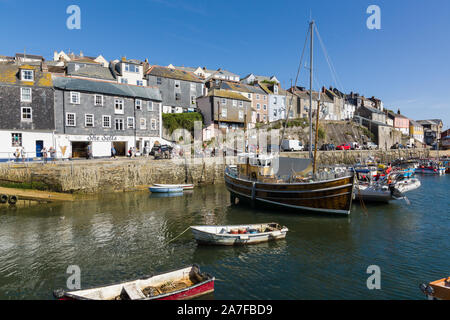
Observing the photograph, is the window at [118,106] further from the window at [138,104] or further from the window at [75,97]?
the window at [75,97]

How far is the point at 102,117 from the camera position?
127ft

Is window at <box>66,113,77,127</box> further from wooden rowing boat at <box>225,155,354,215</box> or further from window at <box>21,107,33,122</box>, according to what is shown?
wooden rowing boat at <box>225,155,354,215</box>

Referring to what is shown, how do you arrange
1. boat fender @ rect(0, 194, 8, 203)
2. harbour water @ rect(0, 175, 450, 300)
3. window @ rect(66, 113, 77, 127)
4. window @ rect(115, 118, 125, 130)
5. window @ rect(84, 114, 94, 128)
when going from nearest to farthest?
harbour water @ rect(0, 175, 450, 300)
boat fender @ rect(0, 194, 8, 203)
window @ rect(66, 113, 77, 127)
window @ rect(84, 114, 94, 128)
window @ rect(115, 118, 125, 130)

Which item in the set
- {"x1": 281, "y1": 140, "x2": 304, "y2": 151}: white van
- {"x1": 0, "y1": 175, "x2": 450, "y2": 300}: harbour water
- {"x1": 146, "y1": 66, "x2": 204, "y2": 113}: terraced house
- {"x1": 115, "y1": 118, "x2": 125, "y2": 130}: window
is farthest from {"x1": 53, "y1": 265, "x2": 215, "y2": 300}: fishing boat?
{"x1": 146, "y1": 66, "x2": 204, "y2": 113}: terraced house

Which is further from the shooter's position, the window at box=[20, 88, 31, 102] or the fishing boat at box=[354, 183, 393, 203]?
the window at box=[20, 88, 31, 102]

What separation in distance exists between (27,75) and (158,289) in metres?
35.9

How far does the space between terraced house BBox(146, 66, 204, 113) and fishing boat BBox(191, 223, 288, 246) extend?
44160 mm

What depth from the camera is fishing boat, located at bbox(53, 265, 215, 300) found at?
29.2ft

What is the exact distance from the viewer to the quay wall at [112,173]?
27062 mm

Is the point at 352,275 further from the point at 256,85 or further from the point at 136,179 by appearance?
the point at 256,85

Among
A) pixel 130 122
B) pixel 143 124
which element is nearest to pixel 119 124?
pixel 130 122

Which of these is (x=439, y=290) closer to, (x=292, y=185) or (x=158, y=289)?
(x=158, y=289)

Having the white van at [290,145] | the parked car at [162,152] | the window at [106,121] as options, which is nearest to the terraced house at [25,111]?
the window at [106,121]
